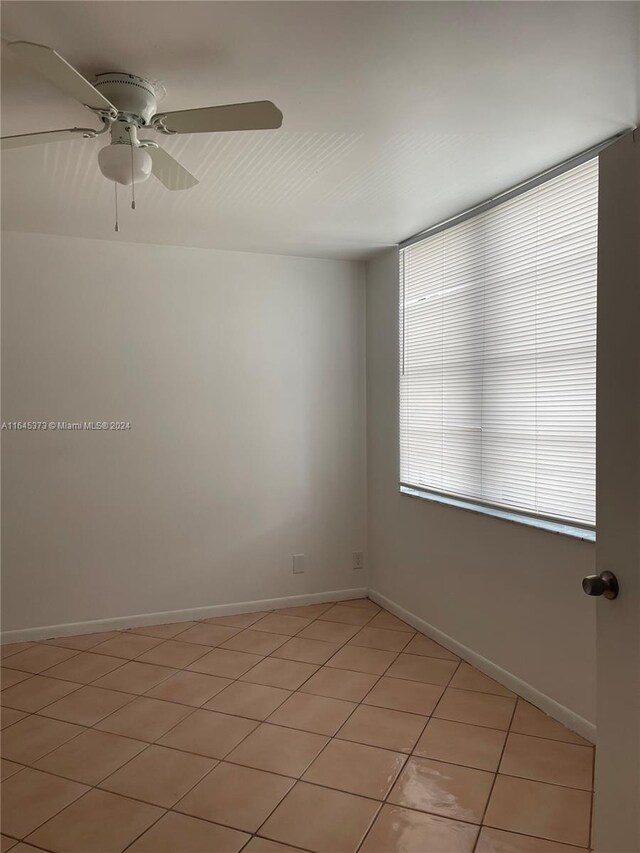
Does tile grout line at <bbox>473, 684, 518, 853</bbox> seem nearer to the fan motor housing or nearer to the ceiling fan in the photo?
the ceiling fan

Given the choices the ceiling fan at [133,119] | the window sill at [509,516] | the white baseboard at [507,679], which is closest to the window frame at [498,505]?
the window sill at [509,516]

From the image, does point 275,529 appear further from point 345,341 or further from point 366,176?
point 366,176

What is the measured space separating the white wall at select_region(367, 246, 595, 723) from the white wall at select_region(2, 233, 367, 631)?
20cm

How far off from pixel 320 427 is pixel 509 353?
163 centimetres

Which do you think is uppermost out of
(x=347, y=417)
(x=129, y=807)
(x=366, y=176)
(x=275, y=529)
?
(x=366, y=176)

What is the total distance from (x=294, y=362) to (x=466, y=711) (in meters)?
2.38

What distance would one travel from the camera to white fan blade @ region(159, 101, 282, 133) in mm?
1670

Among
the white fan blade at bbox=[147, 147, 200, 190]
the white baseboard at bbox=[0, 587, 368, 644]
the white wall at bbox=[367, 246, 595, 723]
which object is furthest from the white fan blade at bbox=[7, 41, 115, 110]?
the white baseboard at bbox=[0, 587, 368, 644]

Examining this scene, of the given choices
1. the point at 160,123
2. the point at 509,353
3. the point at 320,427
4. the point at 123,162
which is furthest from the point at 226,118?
the point at 320,427

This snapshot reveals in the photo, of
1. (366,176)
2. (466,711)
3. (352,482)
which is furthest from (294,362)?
(466,711)

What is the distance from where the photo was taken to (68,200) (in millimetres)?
2973

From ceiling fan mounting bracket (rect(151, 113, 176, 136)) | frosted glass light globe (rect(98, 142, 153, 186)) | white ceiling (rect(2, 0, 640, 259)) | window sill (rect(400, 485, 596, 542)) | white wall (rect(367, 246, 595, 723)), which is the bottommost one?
white wall (rect(367, 246, 595, 723))

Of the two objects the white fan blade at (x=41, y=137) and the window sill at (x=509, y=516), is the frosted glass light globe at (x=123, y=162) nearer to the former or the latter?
the white fan blade at (x=41, y=137)

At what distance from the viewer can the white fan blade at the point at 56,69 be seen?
1394mm
